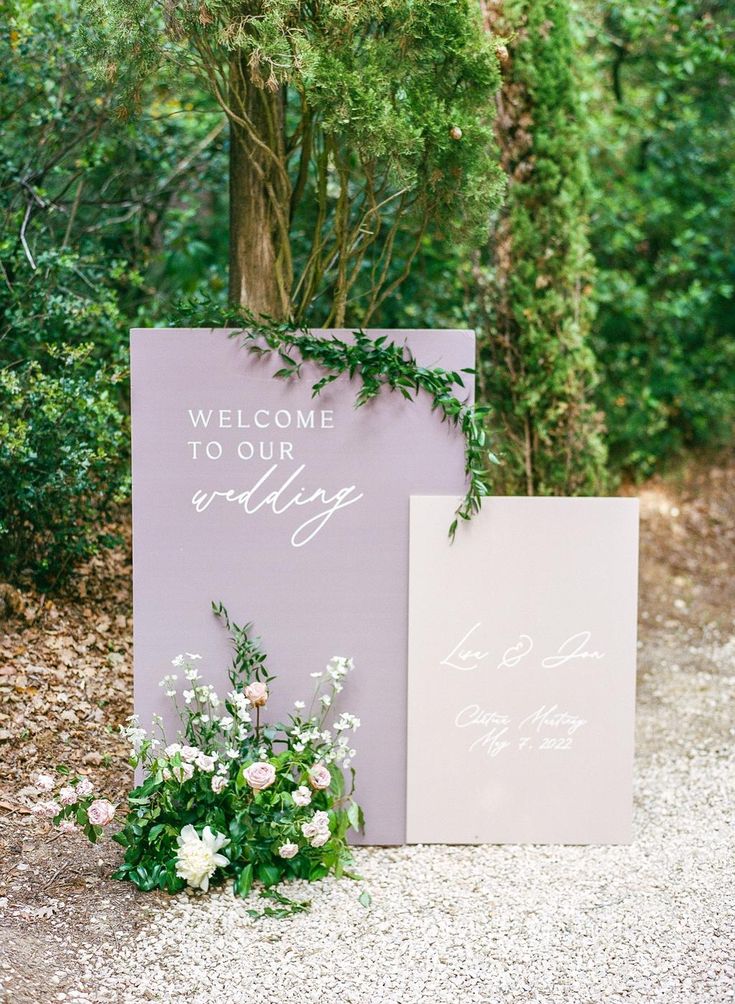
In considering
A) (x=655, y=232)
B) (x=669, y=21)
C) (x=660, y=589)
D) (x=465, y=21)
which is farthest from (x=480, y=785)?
(x=655, y=232)

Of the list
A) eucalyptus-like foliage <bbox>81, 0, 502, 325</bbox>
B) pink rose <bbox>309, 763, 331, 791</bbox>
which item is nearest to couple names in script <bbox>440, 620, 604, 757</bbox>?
pink rose <bbox>309, 763, 331, 791</bbox>

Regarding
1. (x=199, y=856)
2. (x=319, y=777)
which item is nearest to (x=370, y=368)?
(x=319, y=777)

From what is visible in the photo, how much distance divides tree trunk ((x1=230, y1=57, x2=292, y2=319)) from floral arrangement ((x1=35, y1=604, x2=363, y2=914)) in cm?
126

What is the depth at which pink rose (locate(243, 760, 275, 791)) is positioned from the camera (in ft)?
8.82

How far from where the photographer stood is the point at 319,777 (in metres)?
2.79

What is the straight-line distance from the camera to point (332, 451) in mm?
3039

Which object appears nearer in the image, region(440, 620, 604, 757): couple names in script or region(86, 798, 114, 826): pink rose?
region(86, 798, 114, 826): pink rose

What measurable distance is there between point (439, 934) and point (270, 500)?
1.45 meters

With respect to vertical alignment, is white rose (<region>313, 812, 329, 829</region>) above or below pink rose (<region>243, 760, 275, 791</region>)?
below

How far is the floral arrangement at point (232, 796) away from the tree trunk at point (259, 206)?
4.14 feet

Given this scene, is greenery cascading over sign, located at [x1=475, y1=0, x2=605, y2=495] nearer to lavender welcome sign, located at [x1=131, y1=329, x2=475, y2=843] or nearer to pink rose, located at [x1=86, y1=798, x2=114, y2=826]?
lavender welcome sign, located at [x1=131, y1=329, x2=475, y2=843]

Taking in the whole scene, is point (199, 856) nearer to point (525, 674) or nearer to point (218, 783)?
point (218, 783)

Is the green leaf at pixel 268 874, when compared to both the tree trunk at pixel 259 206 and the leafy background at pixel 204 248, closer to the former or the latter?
the leafy background at pixel 204 248

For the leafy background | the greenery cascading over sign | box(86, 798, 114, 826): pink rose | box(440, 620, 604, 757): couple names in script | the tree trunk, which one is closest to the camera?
box(86, 798, 114, 826): pink rose
